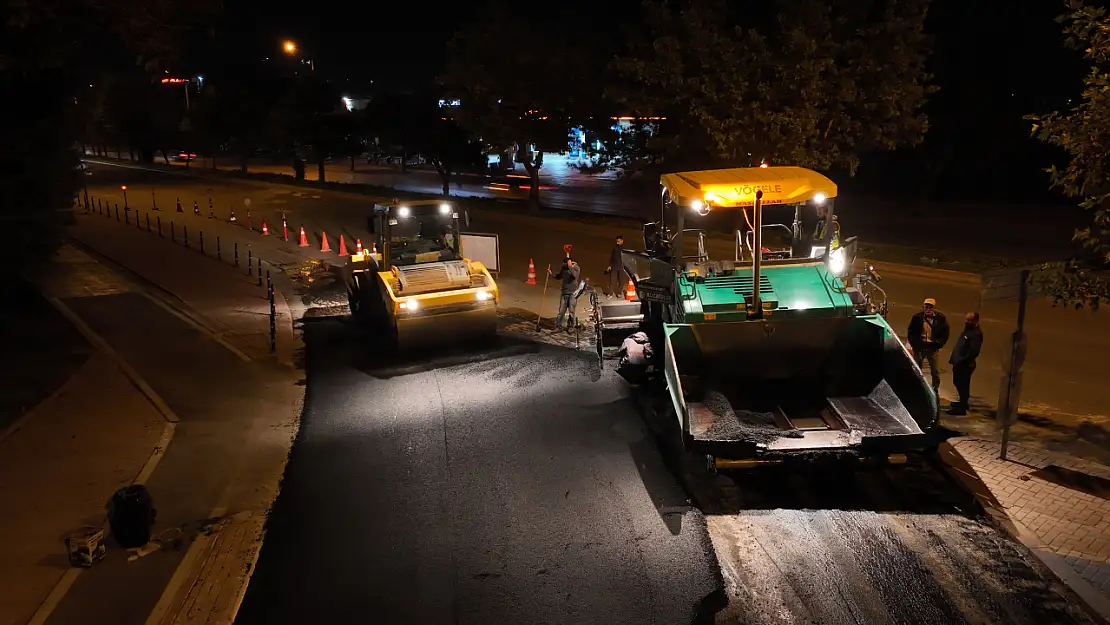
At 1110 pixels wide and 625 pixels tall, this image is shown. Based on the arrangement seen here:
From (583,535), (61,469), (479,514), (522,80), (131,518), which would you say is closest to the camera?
(131,518)

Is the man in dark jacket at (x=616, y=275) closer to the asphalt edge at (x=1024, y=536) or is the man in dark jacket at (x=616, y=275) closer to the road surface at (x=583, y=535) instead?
the road surface at (x=583, y=535)

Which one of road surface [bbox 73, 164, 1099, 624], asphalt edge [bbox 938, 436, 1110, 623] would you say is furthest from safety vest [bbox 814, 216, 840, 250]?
road surface [bbox 73, 164, 1099, 624]

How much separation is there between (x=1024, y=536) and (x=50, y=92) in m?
14.0

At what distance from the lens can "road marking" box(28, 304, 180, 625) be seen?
6.71 metres

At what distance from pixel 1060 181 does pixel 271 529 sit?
830 cm

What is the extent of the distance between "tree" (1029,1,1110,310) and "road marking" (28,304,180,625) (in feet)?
30.4

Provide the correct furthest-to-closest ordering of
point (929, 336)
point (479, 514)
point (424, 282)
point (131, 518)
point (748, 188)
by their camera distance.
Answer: point (424, 282), point (929, 336), point (748, 188), point (479, 514), point (131, 518)

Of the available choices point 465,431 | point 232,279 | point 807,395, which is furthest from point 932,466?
point 232,279

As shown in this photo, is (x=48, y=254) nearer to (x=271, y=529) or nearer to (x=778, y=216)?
(x=271, y=529)

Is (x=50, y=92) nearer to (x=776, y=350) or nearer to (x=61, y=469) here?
(x=61, y=469)

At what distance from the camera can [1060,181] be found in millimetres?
8055

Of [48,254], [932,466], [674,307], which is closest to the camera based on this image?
[932,466]

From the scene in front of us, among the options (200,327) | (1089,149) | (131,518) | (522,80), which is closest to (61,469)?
(131,518)

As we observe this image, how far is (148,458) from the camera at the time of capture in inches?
386
